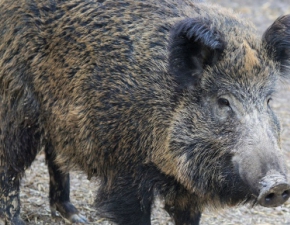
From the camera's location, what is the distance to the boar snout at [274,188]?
177 inches

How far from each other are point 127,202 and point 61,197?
1.60m

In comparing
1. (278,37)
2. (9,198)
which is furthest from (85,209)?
(278,37)

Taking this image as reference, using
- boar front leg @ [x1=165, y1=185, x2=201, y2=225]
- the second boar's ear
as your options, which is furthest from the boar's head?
boar front leg @ [x1=165, y1=185, x2=201, y2=225]

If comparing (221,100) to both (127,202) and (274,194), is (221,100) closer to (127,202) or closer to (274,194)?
(274,194)

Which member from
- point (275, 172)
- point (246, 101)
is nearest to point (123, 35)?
point (246, 101)

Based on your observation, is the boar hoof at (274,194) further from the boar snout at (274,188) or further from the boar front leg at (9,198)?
the boar front leg at (9,198)

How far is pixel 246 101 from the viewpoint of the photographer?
16.5ft

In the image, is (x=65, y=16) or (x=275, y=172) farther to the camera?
(x=65, y=16)

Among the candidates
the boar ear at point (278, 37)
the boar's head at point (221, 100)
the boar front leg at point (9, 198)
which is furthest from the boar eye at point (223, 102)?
the boar front leg at point (9, 198)

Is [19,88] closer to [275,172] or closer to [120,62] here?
[120,62]

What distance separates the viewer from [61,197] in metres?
7.03

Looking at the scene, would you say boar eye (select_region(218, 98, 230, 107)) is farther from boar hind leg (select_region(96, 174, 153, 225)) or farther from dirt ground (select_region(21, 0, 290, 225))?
dirt ground (select_region(21, 0, 290, 225))

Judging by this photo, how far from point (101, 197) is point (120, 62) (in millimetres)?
1117

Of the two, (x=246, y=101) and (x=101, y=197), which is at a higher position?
(x=246, y=101)
